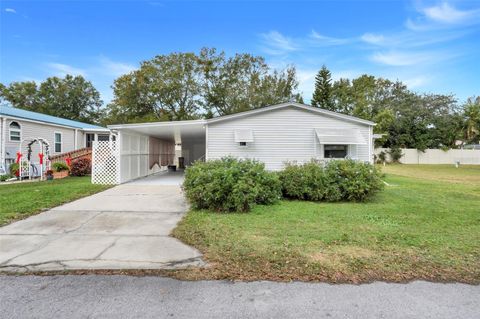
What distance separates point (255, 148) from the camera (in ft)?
36.0

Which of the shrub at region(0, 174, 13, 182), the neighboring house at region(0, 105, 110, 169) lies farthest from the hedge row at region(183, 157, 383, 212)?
the neighboring house at region(0, 105, 110, 169)

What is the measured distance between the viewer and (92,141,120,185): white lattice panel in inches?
432

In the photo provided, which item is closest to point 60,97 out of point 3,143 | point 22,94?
point 22,94

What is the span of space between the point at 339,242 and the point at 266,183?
3000 millimetres

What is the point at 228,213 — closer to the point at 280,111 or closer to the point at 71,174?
the point at 280,111

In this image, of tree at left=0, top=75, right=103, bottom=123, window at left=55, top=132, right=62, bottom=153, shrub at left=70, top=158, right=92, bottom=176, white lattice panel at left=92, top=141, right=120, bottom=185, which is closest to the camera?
white lattice panel at left=92, top=141, right=120, bottom=185

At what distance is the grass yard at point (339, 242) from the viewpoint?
309 cm

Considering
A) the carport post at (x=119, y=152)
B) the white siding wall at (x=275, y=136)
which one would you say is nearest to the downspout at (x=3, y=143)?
the carport post at (x=119, y=152)

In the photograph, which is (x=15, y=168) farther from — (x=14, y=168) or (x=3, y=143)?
(x=3, y=143)

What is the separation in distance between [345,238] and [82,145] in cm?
2028

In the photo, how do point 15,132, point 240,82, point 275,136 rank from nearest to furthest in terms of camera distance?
1. point 275,136
2. point 15,132
3. point 240,82

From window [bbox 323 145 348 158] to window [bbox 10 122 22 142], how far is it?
1526cm

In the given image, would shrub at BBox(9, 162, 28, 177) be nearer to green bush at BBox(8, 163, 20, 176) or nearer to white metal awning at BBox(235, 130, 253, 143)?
green bush at BBox(8, 163, 20, 176)

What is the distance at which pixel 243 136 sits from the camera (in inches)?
422
